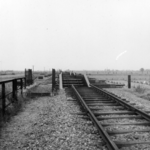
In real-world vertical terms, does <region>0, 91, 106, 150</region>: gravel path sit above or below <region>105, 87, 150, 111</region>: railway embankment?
above

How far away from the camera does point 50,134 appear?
4.20 m

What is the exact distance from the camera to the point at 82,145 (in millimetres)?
3588

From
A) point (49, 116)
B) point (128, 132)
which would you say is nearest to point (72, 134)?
point (128, 132)

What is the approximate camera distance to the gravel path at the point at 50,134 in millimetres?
3598

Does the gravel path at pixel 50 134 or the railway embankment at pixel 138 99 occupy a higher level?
the gravel path at pixel 50 134

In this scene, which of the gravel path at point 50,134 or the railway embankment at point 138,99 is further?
the railway embankment at point 138,99

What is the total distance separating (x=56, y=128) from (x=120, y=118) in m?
2.15

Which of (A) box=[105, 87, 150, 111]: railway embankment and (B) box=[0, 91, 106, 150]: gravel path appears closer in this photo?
(B) box=[0, 91, 106, 150]: gravel path

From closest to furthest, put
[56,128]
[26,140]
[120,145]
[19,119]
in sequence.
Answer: [120,145], [26,140], [56,128], [19,119]

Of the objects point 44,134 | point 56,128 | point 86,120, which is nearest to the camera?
point 44,134

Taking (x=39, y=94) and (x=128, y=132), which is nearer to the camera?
(x=128, y=132)

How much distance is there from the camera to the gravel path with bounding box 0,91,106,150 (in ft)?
11.8

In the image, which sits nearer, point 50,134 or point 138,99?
point 50,134

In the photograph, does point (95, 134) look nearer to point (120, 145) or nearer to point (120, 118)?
point (120, 145)
